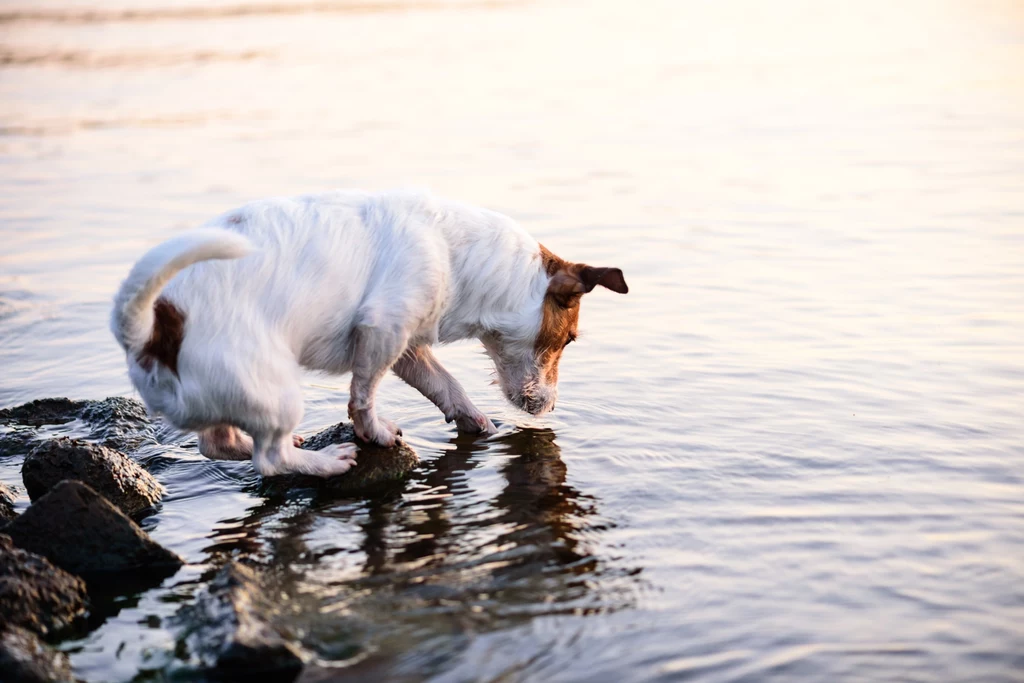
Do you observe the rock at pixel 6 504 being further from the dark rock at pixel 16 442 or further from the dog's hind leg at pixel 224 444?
the dog's hind leg at pixel 224 444

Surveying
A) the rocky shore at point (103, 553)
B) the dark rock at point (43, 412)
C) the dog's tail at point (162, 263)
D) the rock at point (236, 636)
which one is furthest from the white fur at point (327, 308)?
the dark rock at point (43, 412)

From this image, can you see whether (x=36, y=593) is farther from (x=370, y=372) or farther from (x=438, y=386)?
(x=438, y=386)

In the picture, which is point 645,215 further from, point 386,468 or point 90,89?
point 90,89

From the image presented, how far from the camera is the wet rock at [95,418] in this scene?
6.84 m

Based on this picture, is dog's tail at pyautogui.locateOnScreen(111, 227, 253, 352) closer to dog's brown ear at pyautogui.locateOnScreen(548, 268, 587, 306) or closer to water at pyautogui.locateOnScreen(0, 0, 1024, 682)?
water at pyautogui.locateOnScreen(0, 0, 1024, 682)

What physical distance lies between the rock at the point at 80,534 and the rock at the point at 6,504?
1.98 feet

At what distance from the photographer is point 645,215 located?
11.7 m

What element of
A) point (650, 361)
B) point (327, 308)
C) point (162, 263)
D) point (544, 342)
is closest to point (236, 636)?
point (162, 263)

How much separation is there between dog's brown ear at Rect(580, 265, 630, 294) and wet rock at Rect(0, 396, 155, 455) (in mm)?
2862

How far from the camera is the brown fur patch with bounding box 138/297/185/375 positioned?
5.16 m

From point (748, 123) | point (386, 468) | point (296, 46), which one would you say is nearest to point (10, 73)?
point (296, 46)

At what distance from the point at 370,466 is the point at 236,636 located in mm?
2107

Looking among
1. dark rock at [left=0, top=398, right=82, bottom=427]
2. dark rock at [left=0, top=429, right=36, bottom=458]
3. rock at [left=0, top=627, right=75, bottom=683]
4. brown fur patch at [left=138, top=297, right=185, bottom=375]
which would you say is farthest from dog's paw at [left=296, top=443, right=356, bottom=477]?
dark rock at [left=0, top=398, right=82, bottom=427]

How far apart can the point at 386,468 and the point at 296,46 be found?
19183mm
